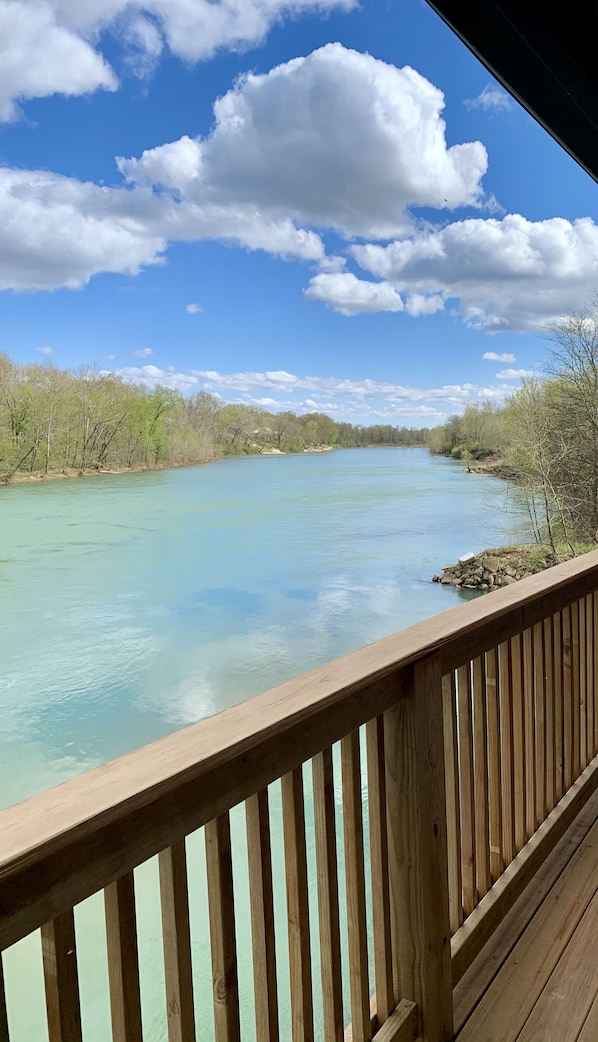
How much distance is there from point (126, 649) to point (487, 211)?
1114 inches

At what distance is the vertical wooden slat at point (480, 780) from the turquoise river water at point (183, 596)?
3.05 meters

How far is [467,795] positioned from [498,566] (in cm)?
1704

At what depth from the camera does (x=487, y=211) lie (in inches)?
1276

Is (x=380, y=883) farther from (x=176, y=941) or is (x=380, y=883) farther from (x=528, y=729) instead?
(x=528, y=729)

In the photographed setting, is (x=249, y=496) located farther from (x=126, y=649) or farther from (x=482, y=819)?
(x=482, y=819)

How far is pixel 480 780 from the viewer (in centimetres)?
146

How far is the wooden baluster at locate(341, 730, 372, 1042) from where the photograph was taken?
1.02 m

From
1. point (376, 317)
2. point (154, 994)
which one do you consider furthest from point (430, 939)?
point (376, 317)

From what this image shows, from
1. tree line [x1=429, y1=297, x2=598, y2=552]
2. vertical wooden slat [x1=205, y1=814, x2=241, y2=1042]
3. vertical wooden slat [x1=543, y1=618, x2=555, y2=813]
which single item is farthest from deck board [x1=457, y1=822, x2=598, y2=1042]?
tree line [x1=429, y1=297, x2=598, y2=552]

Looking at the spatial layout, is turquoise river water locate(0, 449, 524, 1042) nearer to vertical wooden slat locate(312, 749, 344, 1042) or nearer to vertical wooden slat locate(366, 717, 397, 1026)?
vertical wooden slat locate(366, 717, 397, 1026)

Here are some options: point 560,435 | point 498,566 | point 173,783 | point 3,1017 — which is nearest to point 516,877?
point 173,783

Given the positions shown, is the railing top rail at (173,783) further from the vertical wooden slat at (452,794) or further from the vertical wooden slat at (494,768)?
the vertical wooden slat at (494,768)

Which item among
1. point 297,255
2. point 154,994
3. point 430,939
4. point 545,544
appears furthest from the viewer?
point 297,255

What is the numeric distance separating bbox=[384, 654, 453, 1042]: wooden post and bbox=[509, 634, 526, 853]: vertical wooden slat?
1.72 ft
